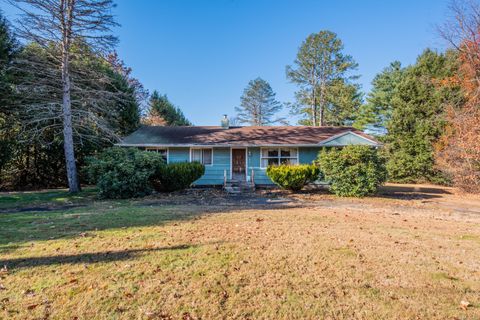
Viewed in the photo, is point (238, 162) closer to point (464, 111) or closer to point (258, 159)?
point (258, 159)

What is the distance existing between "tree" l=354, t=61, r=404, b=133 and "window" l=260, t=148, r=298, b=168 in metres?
16.1

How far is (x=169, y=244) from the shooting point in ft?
14.9

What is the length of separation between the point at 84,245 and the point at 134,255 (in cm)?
116

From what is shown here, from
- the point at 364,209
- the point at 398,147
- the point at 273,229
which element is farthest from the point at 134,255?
the point at 398,147

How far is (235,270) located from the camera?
352 cm

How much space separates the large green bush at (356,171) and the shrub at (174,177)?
281 inches

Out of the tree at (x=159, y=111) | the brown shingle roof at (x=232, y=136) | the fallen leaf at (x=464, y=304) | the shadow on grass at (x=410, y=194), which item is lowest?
the shadow on grass at (x=410, y=194)

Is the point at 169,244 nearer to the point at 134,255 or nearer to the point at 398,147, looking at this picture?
the point at 134,255

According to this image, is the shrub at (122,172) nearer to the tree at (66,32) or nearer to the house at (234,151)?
the tree at (66,32)

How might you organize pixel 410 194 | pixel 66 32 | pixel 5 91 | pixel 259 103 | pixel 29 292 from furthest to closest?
pixel 259 103, pixel 410 194, pixel 5 91, pixel 66 32, pixel 29 292

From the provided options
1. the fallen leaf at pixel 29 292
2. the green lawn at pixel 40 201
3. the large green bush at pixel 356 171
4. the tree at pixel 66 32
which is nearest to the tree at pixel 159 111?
the tree at pixel 66 32

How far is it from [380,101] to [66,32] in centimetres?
2783

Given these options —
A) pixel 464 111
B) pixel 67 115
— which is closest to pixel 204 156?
pixel 67 115

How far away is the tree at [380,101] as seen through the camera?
87.7 feet
